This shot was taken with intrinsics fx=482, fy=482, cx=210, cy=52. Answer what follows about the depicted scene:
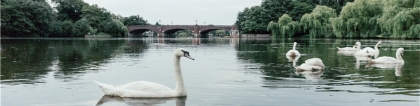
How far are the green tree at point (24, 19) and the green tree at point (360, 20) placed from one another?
60.6 metres

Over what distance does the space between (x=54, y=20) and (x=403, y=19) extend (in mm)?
81737

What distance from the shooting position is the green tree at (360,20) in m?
62.7

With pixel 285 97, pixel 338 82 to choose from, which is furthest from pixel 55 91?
pixel 338 82

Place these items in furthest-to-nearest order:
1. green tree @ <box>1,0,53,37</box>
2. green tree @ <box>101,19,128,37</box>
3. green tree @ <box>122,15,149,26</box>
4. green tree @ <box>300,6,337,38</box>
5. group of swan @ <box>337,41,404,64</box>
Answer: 1. green tree @ <box>122,15,149,26</box>
2. green tree @ <box>101,19,128,37</box>
3. green tree @ <box>1,0,53,37</box>
4. green tree @ <box>300,6,337,38</box>
5. group of swan @ <box>337,41,404,64</box>

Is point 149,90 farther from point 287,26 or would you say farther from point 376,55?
point 287,26

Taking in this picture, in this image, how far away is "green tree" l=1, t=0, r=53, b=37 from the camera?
9175 cm

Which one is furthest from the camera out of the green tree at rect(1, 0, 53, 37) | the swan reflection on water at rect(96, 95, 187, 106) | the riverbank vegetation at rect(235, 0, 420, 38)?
the green tree at rect(1, 0, 53, 37)

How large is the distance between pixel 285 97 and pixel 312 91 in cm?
120

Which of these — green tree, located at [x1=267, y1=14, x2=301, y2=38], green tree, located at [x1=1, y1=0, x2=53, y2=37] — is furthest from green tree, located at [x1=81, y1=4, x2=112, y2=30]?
green tree, located at [x1=267, y1=14, x2=301, y2=38]

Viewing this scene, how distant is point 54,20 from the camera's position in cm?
10938

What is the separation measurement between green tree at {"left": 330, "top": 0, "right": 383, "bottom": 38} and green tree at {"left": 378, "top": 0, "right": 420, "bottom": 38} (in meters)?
8.49

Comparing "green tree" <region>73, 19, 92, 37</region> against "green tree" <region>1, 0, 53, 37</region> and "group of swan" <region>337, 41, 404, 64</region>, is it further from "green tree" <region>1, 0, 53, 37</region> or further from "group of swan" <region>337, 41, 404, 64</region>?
"group of swan" <region>337, 41, 404, 64</region>

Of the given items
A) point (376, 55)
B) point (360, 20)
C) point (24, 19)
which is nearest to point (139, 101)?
point (376, 55)

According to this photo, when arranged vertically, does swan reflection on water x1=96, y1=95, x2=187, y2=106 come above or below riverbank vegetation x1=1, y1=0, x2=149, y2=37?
below
